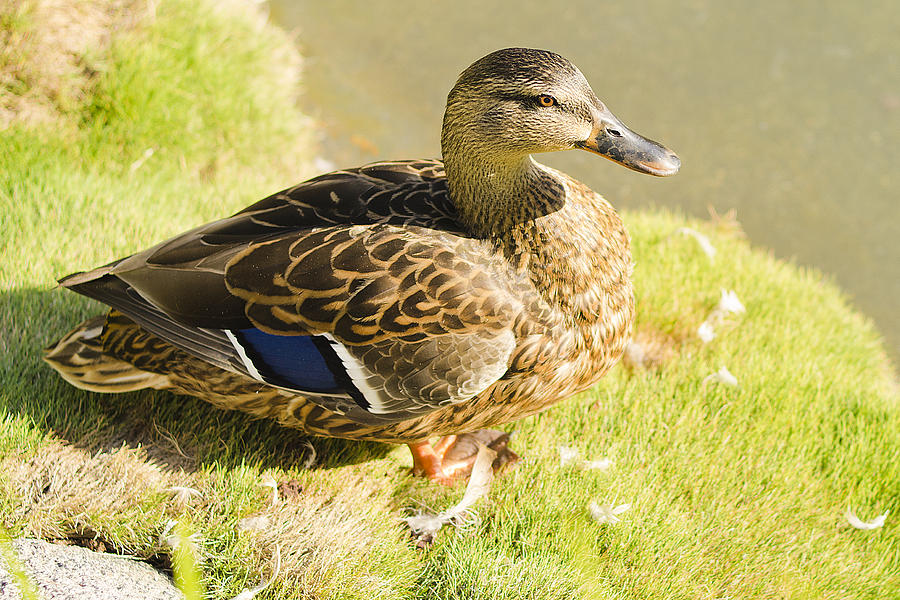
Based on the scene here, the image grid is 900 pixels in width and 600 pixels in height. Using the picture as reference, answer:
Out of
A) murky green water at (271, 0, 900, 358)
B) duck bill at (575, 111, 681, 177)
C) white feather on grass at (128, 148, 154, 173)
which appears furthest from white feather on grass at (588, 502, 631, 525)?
white feather on grass at (128, 148, 154, 173)

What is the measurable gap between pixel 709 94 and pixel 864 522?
3066 millimetres

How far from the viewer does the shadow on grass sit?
2.97 m

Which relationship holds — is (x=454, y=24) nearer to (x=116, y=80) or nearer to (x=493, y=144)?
(x=116, y=80)

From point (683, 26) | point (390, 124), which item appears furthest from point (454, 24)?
point (683, 26)

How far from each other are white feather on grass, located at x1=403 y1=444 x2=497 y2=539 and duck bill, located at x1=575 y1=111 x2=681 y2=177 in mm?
1246

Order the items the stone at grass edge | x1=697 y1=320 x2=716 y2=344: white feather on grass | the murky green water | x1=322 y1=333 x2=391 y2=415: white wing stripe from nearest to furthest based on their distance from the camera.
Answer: the stone at grass edge
x1=322 y1=333 x2=391 y2=415: white wing stripe
x1=697 y1=320 x2=716 y2=344: white feather on grass
the murky green water

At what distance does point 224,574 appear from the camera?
2.69 meters

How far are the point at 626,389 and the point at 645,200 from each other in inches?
71.0

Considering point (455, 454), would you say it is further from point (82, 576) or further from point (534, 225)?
point (82, 576)

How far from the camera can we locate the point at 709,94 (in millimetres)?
5328

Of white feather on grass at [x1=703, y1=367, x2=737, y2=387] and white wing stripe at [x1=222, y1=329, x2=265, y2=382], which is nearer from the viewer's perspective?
white wing stripe at [x1=222, y1=329, x2=265, y2=382]

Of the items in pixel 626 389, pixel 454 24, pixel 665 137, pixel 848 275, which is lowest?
pixel 626 389

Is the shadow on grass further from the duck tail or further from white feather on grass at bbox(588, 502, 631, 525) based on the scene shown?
white feather on grass at bbox(588, 502, 631, 525)

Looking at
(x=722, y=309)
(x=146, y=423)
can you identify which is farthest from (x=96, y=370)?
(x=722, y=309)
